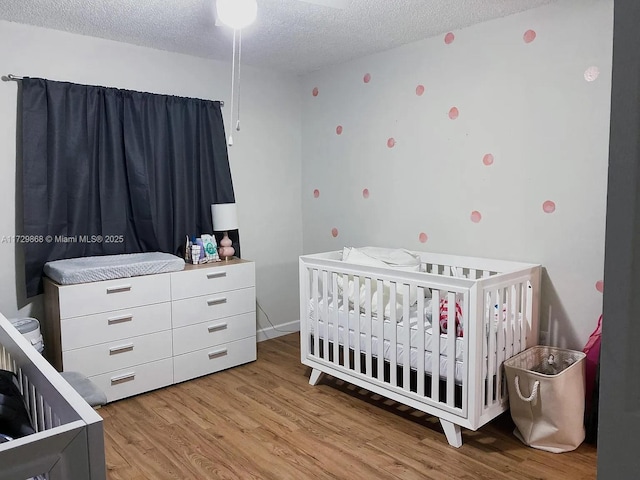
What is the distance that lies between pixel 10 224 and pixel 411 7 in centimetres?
256

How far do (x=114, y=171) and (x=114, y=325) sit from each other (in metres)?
0.99

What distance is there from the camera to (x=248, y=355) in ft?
11.4

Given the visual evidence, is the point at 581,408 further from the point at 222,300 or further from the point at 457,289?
the point at 222,300

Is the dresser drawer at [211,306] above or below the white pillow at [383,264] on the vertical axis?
below

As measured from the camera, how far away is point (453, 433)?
7.71 feet

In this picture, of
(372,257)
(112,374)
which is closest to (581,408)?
(372,257)

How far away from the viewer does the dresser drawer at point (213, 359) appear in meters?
3.15

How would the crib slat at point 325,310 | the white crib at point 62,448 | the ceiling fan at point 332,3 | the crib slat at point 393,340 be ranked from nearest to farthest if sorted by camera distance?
the white crib at point 62,448 → the ceiling fan at point 332,3 → the crib slat at point 393,340 → the crib slat at point 325,310

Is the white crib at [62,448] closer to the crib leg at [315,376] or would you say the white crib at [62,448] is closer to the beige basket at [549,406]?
the beige basket at [549,406]


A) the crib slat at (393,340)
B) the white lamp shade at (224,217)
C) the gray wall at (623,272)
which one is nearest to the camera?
the gray wall at (623,272)

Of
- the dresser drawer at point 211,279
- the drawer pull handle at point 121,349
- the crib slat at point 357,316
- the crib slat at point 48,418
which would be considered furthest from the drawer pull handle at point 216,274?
the crib slat at point 48,418

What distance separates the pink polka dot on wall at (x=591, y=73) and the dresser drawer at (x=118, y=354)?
2704 millimetres

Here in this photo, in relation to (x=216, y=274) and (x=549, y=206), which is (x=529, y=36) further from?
(x=216, y=274)

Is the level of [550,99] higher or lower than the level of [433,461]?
higher
